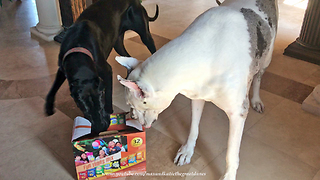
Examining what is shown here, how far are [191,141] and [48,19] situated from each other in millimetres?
3456

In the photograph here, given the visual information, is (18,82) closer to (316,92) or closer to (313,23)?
(316,92)

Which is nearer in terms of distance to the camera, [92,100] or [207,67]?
[207,67]

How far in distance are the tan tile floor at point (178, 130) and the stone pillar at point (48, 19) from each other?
731 mm

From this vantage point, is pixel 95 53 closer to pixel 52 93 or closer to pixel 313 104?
pixel 52 93

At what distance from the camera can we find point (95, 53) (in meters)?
2.19

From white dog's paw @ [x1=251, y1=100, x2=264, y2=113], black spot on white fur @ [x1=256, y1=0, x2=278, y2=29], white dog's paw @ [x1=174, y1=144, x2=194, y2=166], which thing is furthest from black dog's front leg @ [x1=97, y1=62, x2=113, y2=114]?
white dog's paw @ [x1=251, y1=100, x2=264, y2=113]

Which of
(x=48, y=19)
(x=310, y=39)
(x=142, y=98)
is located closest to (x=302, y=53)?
(x=310, y=39)

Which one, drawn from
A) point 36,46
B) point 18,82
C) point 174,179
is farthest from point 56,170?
point 36,46

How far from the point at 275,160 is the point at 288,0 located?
19.1 feet

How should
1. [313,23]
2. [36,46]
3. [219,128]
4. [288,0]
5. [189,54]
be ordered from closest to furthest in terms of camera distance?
[189,54] < [219,128] < [313,23] < [36,46] < [288,0]

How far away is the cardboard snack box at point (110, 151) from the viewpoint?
1.74 m

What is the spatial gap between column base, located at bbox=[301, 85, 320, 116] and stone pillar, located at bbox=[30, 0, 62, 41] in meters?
3.71

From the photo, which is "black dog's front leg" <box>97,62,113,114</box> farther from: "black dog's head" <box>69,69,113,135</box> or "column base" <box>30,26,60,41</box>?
"column base" <box>30,26,60,41</box>

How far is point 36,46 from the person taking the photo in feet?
13.6
